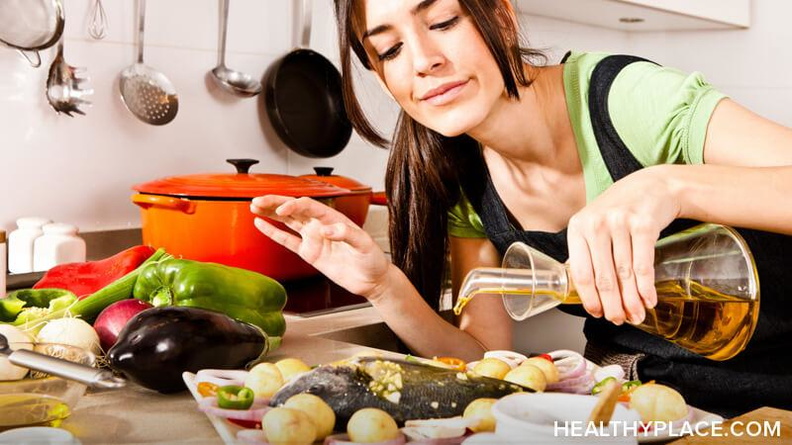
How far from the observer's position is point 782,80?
9.43ft

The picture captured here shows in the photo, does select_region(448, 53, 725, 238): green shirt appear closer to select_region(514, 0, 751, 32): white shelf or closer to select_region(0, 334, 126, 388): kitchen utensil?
select_region(0, 334, 126, 388): kitchen utensil

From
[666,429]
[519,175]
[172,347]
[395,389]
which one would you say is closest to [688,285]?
[666,429]

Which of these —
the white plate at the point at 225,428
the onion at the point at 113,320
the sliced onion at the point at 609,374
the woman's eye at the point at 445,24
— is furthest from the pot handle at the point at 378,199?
the white plate at the point at 225,428

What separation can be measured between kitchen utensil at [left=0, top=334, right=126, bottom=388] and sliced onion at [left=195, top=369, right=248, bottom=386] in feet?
0.33

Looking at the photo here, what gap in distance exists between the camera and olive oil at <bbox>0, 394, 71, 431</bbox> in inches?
29.6

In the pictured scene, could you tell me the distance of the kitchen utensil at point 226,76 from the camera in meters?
1.85

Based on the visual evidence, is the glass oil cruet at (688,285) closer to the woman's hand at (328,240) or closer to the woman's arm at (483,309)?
the woman's hand at (328,240)

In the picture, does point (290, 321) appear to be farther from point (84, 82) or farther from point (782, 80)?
point (782, 80)

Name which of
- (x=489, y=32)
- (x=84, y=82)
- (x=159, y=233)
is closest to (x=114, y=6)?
(x=84, y=82)

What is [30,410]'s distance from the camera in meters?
0.77

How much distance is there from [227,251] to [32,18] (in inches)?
20.9

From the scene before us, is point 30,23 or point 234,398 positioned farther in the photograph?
point 30,23

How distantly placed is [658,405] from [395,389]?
8.8 inches

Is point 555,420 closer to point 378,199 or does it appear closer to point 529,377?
point 529,377
